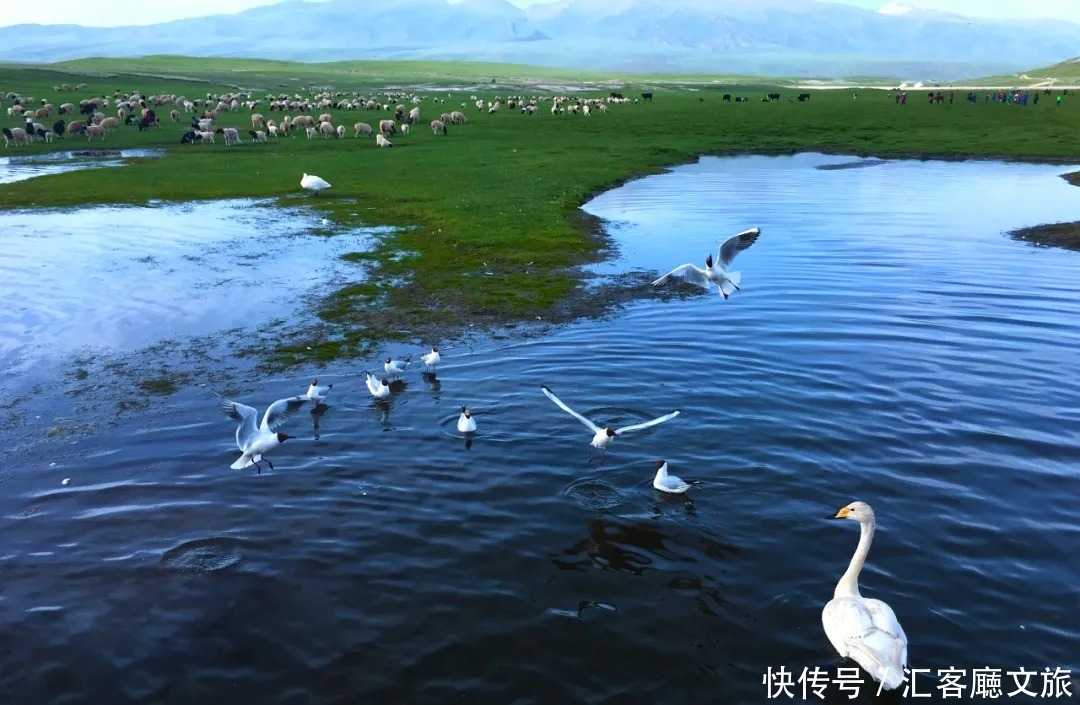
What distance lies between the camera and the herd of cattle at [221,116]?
65.1m

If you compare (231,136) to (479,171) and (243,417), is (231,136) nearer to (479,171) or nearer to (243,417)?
(479,171)

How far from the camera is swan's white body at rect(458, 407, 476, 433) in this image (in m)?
14.4

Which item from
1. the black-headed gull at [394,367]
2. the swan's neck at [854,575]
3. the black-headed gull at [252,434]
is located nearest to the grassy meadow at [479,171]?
the black-headed gull at [394,367]

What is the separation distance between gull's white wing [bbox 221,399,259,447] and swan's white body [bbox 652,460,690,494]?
6.80 meters

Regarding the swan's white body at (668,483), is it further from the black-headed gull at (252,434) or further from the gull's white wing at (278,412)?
the gull's white wing at (278,412)

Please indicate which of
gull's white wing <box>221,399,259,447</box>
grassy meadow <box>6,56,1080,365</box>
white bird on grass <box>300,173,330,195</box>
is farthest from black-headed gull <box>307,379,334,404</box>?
white bird on grass <box>300,173,330,195</box>

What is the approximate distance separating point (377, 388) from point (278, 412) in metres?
2.41

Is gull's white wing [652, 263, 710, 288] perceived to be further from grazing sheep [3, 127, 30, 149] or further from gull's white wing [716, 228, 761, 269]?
grazing sheep [3, 127, 30, 149]

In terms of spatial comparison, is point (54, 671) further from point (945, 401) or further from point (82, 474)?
point (945, 401)

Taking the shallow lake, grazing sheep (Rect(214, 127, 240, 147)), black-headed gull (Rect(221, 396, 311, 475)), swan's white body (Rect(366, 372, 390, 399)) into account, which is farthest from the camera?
grazing sheep (Rect(214, 127, 240, 147))

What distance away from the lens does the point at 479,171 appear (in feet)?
155

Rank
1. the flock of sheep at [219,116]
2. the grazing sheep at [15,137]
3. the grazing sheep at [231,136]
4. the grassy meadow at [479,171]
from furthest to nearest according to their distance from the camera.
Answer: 1. the flock of sheep at [219,116]
2. the grazing sheep at [231,136]
3. the grazing sheep at [15,137]
4. the grassy meadow at [479,171]

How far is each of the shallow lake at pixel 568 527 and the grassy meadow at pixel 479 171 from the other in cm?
388

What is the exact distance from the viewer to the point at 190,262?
27.4 meters
